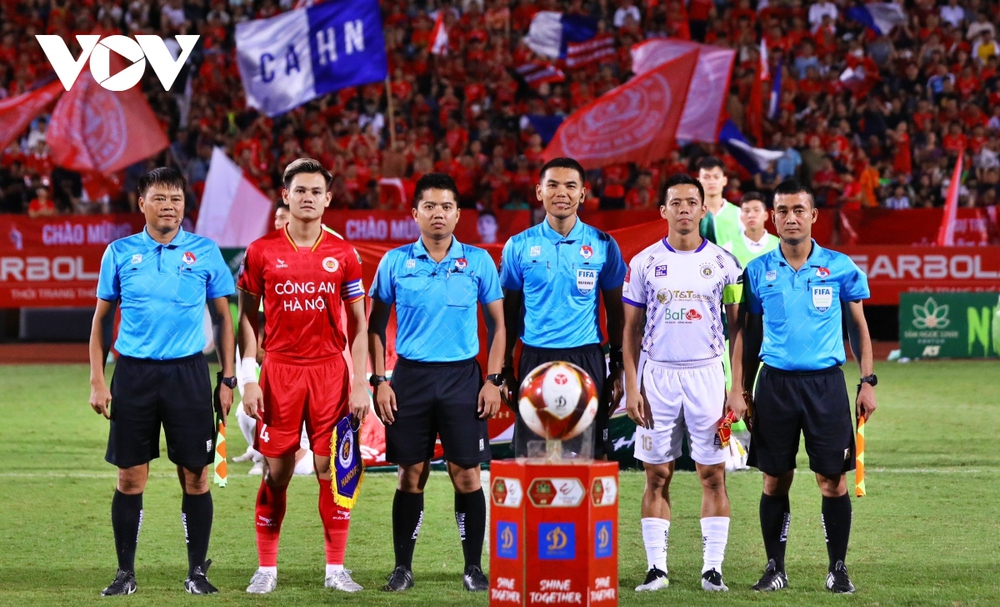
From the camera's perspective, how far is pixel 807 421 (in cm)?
674

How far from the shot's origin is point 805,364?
677 centimetres

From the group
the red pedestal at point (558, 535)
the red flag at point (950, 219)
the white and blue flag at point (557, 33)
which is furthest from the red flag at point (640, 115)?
the red pedestal at point (558, 535)

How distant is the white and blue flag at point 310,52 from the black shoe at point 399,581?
12413 mm

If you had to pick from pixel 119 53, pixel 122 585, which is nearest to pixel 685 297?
pixel 122 585

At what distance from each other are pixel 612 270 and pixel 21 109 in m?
13.2

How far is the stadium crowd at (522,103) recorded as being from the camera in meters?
20.8

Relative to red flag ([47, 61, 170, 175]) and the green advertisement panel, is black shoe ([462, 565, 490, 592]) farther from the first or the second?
red flag ([47, 61, 170, 175])

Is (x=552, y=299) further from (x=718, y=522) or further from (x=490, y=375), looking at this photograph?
(x=718, y=522)

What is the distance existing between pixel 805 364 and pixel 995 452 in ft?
17.5

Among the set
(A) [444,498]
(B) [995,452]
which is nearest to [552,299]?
(A) [444,498]

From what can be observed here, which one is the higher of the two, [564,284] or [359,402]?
[564,284]

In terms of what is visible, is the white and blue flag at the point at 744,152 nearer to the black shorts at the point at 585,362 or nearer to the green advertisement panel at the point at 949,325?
the green advertisement panel at the point at 949,325

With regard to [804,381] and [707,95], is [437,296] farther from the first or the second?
[707,95]

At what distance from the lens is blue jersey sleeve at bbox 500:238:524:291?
720 cm
